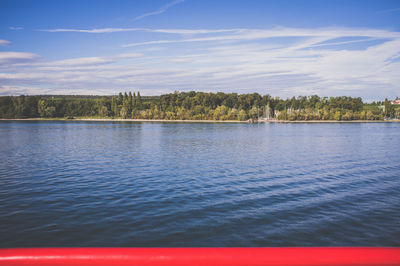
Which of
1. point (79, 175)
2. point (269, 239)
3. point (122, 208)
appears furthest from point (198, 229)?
point (79, 175)

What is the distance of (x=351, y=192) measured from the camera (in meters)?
16.0

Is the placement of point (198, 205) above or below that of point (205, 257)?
below

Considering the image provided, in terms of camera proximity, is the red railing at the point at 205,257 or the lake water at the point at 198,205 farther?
the lake water at the point at 198,205

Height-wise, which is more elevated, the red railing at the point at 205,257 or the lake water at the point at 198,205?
the red railing at the point at 205,257

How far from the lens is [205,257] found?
Answer: 211cm

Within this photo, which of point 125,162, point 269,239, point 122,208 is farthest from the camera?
point 125,162

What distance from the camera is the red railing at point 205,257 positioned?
80.7 inches

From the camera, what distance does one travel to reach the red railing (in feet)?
6.72

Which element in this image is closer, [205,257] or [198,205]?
[205,257]

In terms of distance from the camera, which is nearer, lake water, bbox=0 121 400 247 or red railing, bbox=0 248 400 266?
red railing, bbox=0 248 400 266

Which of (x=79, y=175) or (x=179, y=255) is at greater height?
(x=179, y=255)

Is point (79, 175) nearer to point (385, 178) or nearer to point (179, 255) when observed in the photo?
point (179, 255)

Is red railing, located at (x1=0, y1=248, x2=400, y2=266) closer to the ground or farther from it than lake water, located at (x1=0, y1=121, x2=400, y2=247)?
farther from it

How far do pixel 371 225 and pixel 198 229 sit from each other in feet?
21.8
